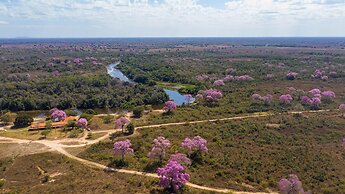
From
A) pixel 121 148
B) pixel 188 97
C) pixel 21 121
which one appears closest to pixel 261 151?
pixel 121 148

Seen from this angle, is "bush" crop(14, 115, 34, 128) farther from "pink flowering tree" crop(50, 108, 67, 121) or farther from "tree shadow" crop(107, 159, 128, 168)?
Result: "tree shadow" crop(107, 159, 128, 168)

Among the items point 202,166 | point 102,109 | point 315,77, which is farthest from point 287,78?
point 202,166

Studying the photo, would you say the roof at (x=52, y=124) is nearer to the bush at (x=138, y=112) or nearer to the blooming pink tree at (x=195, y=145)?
the bush at (x=138, y=112)

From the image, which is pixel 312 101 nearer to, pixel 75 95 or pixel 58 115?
pixel 58 115

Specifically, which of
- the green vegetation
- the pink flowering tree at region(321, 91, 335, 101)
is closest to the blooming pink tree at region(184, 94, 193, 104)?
the green vegetation

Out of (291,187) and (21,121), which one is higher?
(21,121)

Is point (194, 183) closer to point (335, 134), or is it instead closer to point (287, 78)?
point (335, 134)

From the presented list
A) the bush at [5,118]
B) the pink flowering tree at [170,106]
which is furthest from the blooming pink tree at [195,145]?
the bush at [5,118]
